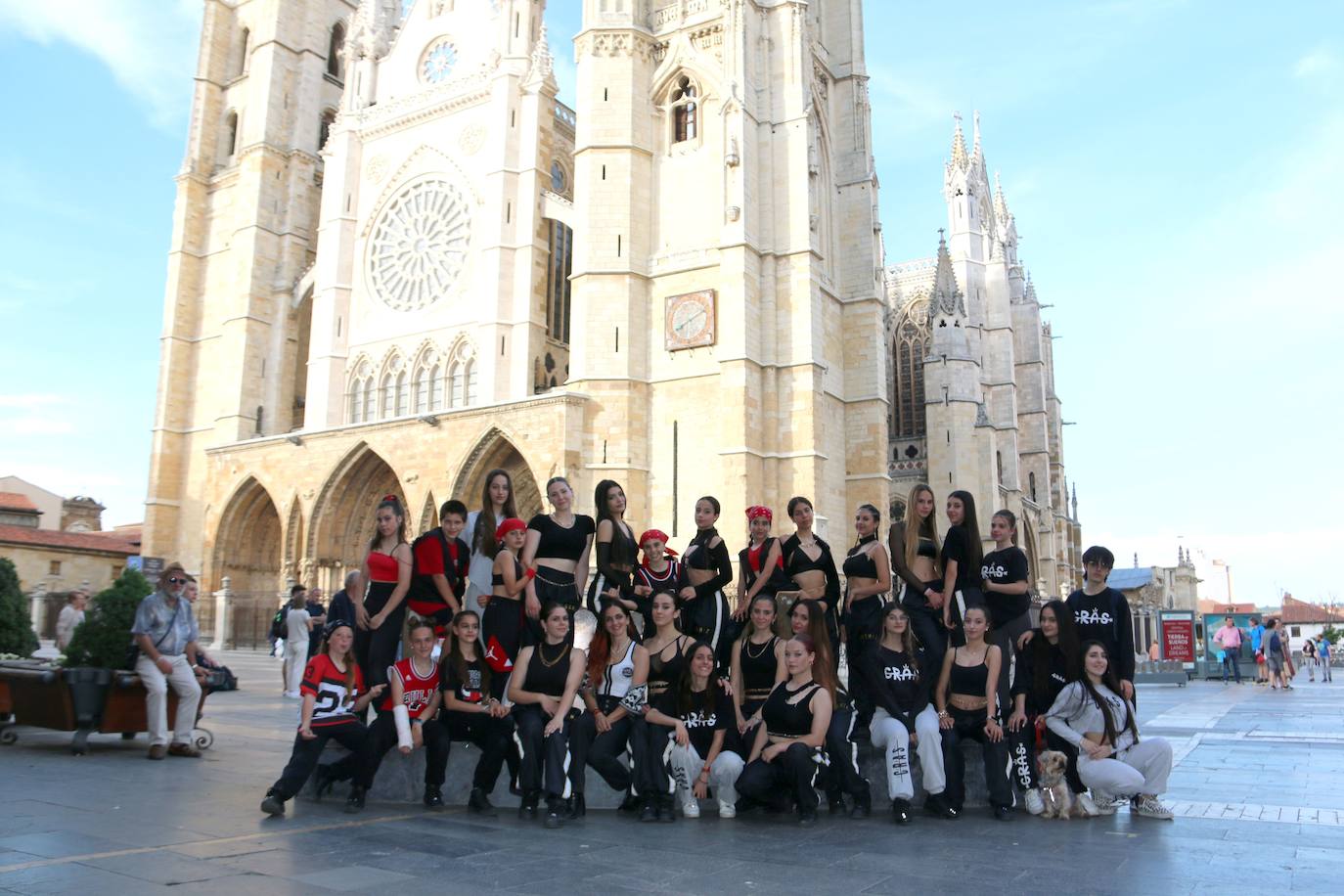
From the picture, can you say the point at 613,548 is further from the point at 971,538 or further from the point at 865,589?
the point at 971,538

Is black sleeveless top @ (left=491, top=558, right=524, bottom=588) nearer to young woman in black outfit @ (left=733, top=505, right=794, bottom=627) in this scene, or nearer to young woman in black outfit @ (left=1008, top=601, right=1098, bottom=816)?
young woman in black outfit @ (left=733, top=505, right=794, bottom=627)

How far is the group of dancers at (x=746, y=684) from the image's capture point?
5.35m

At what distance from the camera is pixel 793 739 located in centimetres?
532

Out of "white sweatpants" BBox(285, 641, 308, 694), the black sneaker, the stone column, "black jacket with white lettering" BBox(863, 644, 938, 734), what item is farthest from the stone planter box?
the stone column

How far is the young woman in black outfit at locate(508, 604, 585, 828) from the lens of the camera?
207 inches

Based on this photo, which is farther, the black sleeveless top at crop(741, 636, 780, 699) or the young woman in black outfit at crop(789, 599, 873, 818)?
the black sleeveless top at crop(741, 636, 780, 699)

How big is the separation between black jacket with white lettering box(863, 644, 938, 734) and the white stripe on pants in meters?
4.89

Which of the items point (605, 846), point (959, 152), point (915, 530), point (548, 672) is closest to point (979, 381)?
point (959, 152)

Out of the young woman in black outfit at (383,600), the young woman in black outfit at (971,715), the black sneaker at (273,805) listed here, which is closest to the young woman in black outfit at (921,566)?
the young woman in black outfit at (971,715)

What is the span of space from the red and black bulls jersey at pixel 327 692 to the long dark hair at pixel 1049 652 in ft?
12.8

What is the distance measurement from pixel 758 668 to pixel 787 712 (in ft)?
1.29

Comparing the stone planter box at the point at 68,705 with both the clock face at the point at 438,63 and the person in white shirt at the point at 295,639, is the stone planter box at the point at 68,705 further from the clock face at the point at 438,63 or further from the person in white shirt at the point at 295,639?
the clock face at the point at 438,63

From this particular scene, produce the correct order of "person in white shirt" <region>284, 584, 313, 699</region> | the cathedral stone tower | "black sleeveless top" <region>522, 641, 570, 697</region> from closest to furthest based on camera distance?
"black sleeveless top" <region>522, 641, 570, 697</region>
"person in white shirt" <region>284, 584, 313, 699</region>
the cathedral stone tower

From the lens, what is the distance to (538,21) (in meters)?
26.1
